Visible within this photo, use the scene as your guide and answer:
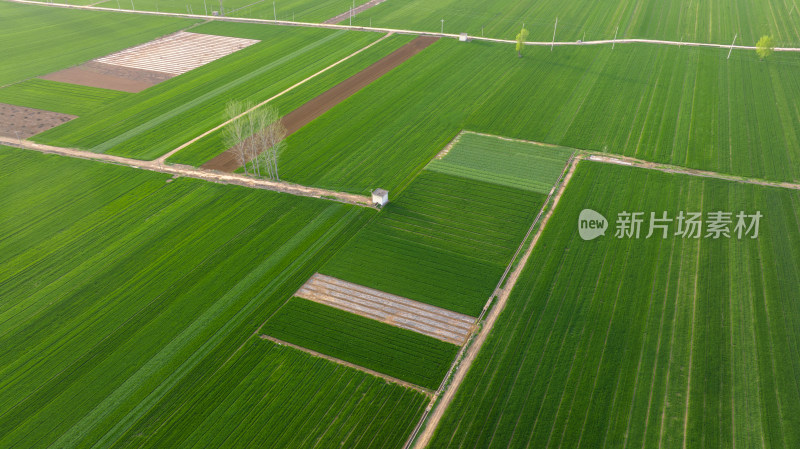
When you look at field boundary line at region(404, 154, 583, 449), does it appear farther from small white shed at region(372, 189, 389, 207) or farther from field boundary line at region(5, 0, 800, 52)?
field boundary line at region(5, 0, 800, 52)

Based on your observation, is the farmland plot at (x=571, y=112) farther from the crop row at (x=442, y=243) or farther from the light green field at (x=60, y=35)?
the light green field at (x=60, y=35)

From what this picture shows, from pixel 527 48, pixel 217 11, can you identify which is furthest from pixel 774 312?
pixel 217 11

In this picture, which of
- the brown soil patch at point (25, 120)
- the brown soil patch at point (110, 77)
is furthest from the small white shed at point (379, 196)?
the brown soil patch at point (110, 77)

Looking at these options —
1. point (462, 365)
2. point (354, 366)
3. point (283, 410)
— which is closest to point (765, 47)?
point (462, 365)

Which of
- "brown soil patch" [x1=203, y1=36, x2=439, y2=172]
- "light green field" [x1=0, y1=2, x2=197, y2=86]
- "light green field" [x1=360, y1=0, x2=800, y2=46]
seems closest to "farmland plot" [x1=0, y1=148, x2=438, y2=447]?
"brown soil patch" [x1=203, y1=36, x2=439, y2=172]

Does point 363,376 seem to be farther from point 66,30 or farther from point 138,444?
point 66,30

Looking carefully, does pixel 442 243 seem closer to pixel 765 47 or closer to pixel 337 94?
pixel 337 94
